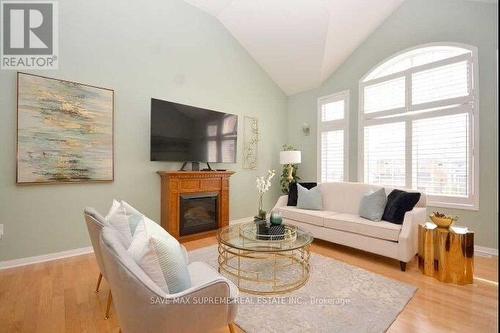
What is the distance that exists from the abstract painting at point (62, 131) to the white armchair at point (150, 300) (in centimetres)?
237

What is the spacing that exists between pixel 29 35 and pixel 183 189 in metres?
2.60

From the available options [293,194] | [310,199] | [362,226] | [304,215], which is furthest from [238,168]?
[362,226]

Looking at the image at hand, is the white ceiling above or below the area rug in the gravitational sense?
above

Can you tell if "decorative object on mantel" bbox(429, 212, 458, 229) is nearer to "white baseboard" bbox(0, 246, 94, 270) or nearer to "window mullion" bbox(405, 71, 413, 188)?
"window mullion" bbox(405, 71, 413, 188)

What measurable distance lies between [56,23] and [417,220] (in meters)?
4.88

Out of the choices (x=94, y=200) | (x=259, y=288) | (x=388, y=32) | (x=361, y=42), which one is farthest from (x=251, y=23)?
(x=259, y=288)

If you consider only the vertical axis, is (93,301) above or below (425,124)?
below

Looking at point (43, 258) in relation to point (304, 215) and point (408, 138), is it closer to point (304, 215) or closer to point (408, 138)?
point (304, 215)

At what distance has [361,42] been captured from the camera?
4.48 m

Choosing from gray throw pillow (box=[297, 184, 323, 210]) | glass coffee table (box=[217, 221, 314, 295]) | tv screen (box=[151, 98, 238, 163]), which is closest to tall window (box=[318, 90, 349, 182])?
gray throw pillow (box=[297, 184, 323, 210])

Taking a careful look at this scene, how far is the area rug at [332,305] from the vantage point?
Answer: 1.80 m

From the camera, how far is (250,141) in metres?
5.04

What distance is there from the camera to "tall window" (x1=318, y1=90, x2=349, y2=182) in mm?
4758

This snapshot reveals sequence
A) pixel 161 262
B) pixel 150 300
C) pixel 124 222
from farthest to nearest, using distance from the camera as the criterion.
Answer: pixel 124 222
pixel 161 262
pixel 150 300
